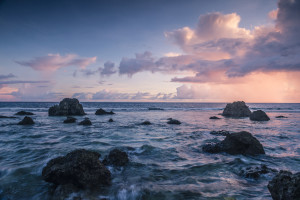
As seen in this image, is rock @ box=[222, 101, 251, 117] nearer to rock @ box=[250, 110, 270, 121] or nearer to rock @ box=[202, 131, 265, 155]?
rock @ box=[250, 110, 270, 121]

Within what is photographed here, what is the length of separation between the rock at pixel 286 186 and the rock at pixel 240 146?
5.09 metres

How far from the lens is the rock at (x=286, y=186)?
11.9ft

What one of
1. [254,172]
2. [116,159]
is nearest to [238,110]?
[254,172]

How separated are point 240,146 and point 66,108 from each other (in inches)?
1409

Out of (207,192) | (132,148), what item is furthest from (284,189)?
(132,148)

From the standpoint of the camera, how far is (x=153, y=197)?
4.76 m

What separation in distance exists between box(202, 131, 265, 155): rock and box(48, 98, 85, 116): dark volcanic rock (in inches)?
1338

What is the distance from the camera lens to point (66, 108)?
1435 inches

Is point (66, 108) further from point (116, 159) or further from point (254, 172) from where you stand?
point (254, 172)

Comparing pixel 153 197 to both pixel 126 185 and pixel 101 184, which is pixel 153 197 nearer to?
pixel 126 185

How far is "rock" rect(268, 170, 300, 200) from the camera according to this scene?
364 cm

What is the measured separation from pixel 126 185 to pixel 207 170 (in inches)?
132

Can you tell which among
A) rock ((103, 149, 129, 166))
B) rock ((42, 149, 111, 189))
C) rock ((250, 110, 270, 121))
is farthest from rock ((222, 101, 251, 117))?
rock ((42, 149, 111, 189))

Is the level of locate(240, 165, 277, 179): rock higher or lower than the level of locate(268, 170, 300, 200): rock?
lower
